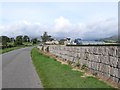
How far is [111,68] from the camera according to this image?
12250 millimetres

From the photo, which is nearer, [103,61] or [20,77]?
[103,61]

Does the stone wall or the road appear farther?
the road

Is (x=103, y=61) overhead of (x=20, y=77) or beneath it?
overhead

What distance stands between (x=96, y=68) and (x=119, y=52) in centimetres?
304

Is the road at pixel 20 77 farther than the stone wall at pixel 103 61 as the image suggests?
Yes

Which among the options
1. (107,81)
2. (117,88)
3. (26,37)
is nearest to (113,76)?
(107,81)

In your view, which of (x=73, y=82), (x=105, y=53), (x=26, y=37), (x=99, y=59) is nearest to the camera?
(x=73, y=82)

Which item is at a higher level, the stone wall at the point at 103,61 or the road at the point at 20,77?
the stone wall at the point at 103,61

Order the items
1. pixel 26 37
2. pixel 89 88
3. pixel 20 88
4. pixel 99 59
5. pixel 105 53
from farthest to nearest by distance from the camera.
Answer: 1. pixel 26 37
2. pixel 99 59
3. pixel 105 53
4. pixel 20 88
5. pixel 89 88

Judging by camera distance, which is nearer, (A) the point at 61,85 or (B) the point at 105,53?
(A) the point at 61,85

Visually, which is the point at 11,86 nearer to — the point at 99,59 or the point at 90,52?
the point at 99,59

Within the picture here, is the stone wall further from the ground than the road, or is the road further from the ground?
the stone wall

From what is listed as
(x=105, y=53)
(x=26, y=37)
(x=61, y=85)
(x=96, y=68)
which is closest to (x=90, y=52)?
(x=96, y=68)

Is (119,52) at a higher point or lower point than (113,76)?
higher
